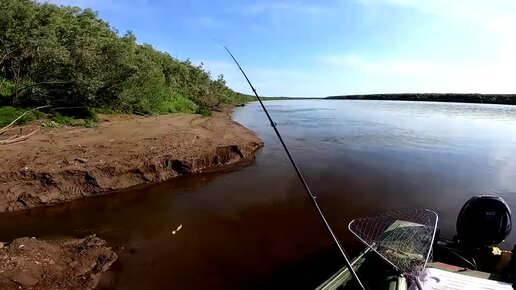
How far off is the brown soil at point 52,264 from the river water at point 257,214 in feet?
1.42

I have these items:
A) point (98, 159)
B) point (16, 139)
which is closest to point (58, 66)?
point (16, 139)

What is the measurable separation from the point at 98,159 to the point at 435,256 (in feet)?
40.6

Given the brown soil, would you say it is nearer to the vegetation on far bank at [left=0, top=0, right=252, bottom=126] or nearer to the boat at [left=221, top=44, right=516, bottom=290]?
the boat at [left=221, top=44, right=516, bottom=290]

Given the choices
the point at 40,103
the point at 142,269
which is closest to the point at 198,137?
the point at 40,103

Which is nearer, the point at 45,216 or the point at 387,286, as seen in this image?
the point at 387,286

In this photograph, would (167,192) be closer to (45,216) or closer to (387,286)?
(45,216)

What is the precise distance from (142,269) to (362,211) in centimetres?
767

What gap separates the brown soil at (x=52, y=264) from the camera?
747 centimetres

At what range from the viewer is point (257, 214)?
12797 millimetres

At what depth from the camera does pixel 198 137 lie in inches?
825

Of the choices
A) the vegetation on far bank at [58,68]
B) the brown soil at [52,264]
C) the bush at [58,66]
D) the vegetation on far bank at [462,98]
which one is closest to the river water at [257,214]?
the brown soil at [52,264]

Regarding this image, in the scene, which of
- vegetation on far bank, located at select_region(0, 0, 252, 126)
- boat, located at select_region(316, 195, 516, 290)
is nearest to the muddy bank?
vegetation on far bank, located at select_region(0, 0, 252, 126)

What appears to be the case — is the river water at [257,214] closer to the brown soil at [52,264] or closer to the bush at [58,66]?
the brown soil at [52,264]

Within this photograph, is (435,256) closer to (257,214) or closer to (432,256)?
(432,256)
